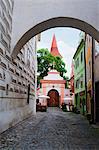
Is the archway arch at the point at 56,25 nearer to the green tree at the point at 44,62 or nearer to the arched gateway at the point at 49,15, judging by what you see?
the arched gateway at the point at 49,15

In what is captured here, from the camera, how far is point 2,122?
9.52m

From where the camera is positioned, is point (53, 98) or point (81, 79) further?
point (53, 98)

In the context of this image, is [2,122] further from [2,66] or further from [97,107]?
[97,107]

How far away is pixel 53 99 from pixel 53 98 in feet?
0.64

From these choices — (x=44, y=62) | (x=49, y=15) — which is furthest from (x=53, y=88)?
(x=49, y=15)

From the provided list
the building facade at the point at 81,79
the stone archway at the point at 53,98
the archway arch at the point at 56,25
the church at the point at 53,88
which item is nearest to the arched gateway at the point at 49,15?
the archway arch at the point at 56,25

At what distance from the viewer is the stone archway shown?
41250 mm

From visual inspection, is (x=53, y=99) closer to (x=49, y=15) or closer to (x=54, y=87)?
(x=54, y=87)

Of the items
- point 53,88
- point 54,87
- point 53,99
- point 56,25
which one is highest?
point 56,25

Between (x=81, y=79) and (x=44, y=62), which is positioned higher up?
(x=44, y=62)

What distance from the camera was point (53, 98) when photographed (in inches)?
1624

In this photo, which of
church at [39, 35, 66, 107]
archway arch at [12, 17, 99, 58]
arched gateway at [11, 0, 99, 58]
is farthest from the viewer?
church at [39, 35, 66, 107]

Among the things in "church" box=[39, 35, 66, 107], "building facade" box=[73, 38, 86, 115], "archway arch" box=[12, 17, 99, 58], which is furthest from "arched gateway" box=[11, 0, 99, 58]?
"church" box=[39, 35, 66, 107]

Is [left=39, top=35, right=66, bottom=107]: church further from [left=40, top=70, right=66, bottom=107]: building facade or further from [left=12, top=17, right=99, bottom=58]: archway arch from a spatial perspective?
[left=12, top=17, right=99, bottom=58]: archway arch
